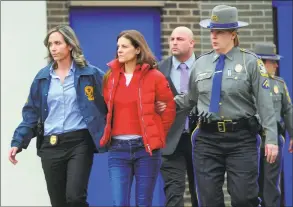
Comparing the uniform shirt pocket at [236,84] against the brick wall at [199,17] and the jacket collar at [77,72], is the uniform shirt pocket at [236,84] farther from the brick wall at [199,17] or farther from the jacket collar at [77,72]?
the brick wall at [199,17]

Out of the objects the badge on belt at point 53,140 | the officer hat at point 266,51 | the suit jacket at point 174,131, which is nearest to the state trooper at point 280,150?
the officer hat at point 266,51

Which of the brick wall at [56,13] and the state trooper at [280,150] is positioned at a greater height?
the brick wall at [56,13]

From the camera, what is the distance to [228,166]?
8172mm

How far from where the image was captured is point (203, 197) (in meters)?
8.22

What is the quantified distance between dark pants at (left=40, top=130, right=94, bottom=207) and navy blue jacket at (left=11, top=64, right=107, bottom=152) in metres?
0.14

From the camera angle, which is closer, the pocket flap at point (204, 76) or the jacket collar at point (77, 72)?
the pocket flap at point (204, 76)

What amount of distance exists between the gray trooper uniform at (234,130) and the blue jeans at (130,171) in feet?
1.66

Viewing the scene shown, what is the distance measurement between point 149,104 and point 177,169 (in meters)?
1.58

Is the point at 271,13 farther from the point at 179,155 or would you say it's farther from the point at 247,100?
the point at 247,100

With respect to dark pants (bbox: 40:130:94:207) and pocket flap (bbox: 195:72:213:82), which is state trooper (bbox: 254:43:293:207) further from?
dark pants (bbox: 40:130:94:207)

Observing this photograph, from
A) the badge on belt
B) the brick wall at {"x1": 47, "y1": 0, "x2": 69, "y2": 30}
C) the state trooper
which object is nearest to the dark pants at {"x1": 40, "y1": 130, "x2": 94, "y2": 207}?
the badge on belt

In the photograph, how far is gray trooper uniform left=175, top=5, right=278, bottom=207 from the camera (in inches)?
318

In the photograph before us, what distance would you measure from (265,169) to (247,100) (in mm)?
2860

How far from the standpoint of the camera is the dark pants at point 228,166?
8.09m
